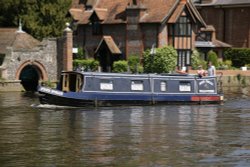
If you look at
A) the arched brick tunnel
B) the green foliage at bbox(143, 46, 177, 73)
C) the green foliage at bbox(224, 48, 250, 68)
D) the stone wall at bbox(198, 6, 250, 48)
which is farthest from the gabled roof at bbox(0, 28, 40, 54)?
the stone wall at bbox(198, 6, 250, 48)

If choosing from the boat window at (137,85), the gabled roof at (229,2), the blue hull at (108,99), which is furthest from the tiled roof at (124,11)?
the boat window at (137,85)

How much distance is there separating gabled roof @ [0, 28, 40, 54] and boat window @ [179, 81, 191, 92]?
1913 centimetres

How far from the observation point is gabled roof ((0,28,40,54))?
2318 inches

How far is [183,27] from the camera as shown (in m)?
69.8

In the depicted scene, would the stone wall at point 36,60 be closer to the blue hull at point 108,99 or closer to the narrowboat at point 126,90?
the narrowboat at point 126,90

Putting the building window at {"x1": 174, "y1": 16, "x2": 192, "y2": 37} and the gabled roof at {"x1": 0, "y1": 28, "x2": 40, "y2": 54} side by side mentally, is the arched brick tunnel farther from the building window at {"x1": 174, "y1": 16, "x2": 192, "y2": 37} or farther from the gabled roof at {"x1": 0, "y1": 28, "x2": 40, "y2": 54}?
the building window at {"x1": 174, "y1": 16, "x2": 192, "y2": 37}

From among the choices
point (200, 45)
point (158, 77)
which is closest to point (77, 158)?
point (158, 77)

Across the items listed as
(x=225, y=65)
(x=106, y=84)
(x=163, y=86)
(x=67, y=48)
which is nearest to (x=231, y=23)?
(x=225, y=65)

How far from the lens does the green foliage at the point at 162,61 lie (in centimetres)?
6500

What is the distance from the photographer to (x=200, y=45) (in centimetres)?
7594

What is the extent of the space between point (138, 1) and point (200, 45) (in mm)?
10450

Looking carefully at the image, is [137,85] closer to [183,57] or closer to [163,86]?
[163,86]

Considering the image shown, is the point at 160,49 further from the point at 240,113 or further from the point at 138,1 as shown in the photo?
the point at 240,113

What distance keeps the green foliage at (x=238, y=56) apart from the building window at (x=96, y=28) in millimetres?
15792
